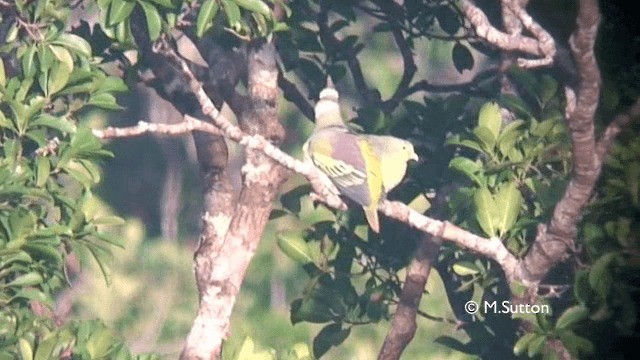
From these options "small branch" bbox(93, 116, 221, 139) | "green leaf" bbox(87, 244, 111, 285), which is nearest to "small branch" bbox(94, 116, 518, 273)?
"small branch" bbox(93, 116, 221, 139)

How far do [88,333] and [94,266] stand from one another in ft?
1.63

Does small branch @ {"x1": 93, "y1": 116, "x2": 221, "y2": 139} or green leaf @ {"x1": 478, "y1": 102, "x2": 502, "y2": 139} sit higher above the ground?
green leaf @ {"x1": 478, "y1": 102, "x2": 502, "y2": 139}

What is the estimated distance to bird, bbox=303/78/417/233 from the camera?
1944mm

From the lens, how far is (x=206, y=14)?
5.92 ft

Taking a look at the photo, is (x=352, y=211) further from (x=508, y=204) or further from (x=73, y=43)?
(x=73, y=43)

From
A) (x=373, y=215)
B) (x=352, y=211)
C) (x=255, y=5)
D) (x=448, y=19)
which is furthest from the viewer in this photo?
(x=448, y=19)

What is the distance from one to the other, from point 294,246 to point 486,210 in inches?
16.3

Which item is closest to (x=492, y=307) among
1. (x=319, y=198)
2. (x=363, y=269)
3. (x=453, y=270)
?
(x=453, y=270)

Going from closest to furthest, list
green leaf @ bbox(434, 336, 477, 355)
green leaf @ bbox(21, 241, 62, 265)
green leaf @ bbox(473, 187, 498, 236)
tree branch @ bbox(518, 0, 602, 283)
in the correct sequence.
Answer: tree branch @ bbox(518, 0, 602, 283) < green leaf @ bbox(21, 241, 62, 265) < green leaf @ bbox(473, 187, 498, 236) < green leaf @ bbox(434, 336, 477, 355)

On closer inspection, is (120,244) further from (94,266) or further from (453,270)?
(453,270)

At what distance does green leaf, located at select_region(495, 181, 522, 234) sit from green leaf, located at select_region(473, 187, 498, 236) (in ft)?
0.03

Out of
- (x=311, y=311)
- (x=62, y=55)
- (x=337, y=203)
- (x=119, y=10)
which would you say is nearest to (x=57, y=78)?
(x=62, y=55)

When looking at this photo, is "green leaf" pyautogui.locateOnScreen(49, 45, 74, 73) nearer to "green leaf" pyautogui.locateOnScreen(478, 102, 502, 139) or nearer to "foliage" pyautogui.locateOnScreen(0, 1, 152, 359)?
"foliage" pyautogui.locateOnScreen(0, 1, 152, 359)

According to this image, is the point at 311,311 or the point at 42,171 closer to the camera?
the point at 42,171
